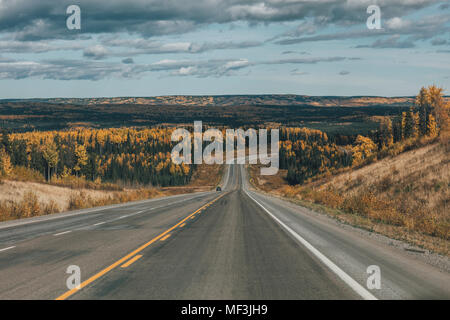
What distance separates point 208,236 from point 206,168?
146118 millimetres

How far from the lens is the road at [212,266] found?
5.61 metres

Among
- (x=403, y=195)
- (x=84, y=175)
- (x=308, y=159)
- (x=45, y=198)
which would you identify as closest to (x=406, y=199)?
(x=403, y=195)

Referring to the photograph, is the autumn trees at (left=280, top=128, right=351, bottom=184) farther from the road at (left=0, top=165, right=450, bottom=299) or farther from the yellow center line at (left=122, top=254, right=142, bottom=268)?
the yellow center line at (left=122, top=254, right=142, bottom=268)

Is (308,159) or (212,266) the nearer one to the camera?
(212,266)

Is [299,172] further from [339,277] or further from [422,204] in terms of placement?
[339,277]

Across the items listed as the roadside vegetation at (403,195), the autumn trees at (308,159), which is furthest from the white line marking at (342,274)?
the autumn trees at (308,159)

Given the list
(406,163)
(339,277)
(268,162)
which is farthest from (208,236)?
(268,162)

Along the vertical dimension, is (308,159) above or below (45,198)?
below

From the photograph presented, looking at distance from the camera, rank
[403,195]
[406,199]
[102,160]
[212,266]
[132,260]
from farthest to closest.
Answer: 1. [102,160]
2. [403,195]
3. [406,199]
4. [132,260]
5. [212,266]

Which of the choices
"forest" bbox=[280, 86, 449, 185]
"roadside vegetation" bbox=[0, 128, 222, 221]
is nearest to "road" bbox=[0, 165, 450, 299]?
"roadside vegetation" bbox=[0, 128, 222, 221]

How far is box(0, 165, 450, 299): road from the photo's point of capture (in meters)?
5.61

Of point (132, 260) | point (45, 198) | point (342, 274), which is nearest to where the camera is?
point (342, 274)

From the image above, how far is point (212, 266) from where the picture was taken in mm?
7355

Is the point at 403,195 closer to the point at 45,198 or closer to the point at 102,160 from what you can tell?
the point at 45,198
